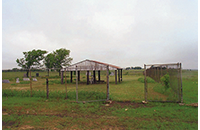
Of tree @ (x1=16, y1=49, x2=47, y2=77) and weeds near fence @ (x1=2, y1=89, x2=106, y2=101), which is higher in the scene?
tree @ (x1=16, y1=49, x2=47, y2=77)

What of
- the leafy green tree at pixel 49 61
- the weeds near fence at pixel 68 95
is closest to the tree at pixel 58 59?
the leafy green tree at pixel 49 61

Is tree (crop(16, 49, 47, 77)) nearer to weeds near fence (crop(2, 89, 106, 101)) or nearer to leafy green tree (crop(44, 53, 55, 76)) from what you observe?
leafy green tree (crop(44, 53, 55, 76))

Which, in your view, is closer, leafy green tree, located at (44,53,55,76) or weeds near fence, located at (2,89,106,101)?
weeds near fence, located at (2,89,106,101)

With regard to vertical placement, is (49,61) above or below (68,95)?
above

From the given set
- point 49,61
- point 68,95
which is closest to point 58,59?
point 49,61

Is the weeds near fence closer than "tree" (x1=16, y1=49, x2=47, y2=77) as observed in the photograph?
Yes

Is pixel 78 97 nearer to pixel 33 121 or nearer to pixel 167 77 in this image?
pixel 33 121

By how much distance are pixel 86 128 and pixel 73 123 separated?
664 millimetres

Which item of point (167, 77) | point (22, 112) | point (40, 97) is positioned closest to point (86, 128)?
point (22, 112)

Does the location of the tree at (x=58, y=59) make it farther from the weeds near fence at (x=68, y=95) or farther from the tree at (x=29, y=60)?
the weeds near fence at (x=68, y=95)

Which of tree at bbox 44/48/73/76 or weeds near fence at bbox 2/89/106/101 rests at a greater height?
tree at bbox 44/48/73/76

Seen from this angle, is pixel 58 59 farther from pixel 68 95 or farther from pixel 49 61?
pixel 68 95

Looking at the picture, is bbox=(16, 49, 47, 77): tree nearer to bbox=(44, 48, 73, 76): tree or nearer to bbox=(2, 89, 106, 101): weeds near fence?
bbox=(44, 48, 73, 76): tree

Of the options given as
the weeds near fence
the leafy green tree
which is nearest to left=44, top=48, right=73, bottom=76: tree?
the leafy green tree
